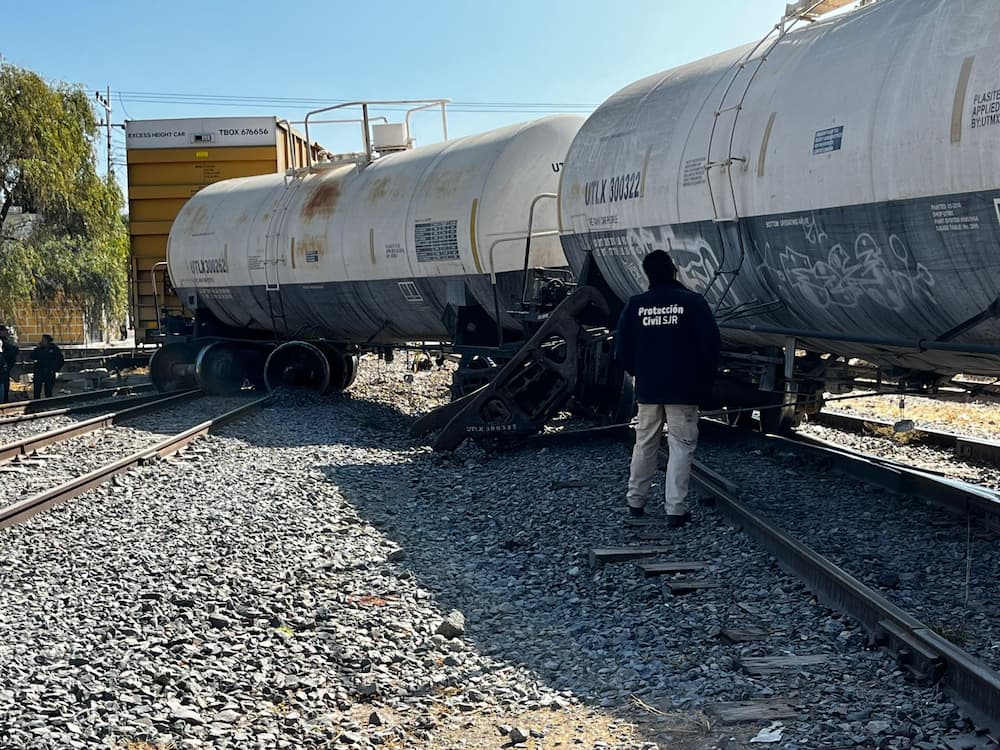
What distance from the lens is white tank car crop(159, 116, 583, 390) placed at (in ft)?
41.9

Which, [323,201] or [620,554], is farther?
[323,201]

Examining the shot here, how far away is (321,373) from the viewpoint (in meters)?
18.2

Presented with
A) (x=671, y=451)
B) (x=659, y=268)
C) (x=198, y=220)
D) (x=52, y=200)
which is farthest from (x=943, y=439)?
(x=52, y=200)

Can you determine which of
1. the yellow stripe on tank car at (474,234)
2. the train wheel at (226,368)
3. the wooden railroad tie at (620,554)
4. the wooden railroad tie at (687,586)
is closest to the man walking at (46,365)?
the train wheel at (226,368)

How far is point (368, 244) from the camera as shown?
14781 millimetres

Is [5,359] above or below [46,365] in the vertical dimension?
above

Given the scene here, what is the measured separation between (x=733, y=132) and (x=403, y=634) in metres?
4.91

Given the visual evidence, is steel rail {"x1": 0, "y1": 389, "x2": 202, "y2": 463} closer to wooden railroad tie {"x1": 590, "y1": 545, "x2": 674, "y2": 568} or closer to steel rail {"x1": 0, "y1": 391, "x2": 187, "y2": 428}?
steel rail {"x1": 0, "y1": 391, "x2": 187, "y2": 428}

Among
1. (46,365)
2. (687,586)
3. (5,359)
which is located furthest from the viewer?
(46,365)

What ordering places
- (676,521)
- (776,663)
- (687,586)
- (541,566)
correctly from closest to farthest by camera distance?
(776,663) → (687,586) → (541,566) → (676,521)

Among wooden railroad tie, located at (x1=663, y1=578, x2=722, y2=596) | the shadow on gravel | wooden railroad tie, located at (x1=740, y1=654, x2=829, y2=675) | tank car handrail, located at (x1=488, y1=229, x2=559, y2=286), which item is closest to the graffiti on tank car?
the shadow on gravel

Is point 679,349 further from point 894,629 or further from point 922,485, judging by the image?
point 894,629

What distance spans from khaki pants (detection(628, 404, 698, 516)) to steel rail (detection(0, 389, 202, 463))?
7.11 metres

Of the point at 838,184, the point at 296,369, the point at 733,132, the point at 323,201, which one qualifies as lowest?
the point at 296,369
